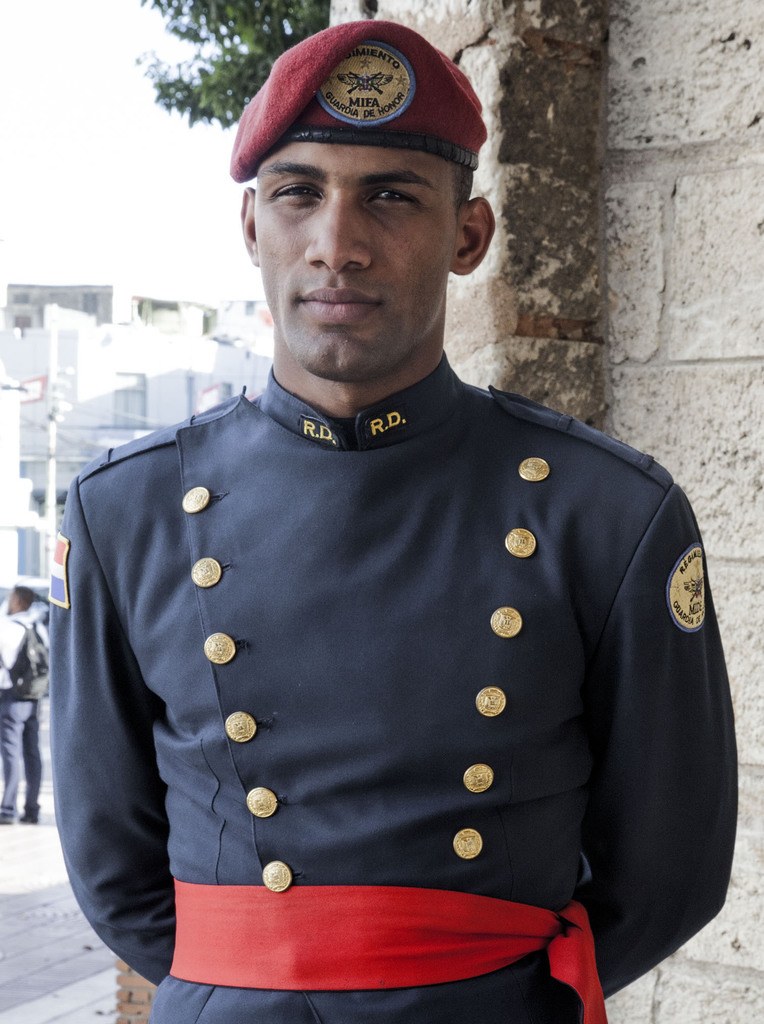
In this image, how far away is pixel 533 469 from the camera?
1.40 metres

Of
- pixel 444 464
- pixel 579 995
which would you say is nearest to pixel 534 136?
pixel 444 464

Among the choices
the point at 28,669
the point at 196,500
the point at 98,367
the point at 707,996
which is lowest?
the point at 28,669

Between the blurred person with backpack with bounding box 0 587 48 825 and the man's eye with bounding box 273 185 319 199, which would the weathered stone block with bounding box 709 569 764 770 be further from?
the blurred person with backpack with bounding box 0 587 48 825

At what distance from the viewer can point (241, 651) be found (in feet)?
4.35

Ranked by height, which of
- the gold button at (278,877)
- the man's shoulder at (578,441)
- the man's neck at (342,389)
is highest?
the man's neck at (342,389)

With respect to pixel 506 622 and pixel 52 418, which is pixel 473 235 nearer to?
pixel 506 622

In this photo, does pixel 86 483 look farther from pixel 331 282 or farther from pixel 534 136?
pixel 534 136

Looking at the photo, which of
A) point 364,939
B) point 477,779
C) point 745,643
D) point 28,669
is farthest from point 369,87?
point 28,669

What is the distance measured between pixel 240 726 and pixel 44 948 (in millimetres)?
5437

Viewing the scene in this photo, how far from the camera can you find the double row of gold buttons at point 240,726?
126 cm

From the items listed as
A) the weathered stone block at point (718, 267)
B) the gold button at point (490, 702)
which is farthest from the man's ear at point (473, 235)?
the weathered stone block at point (718, 267)

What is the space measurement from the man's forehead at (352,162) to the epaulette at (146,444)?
29 centimetres

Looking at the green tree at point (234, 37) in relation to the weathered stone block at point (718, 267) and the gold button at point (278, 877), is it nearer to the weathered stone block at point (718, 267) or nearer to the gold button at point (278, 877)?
the weathered stone block at point (718, 267)

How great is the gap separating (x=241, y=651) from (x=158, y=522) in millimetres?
185
